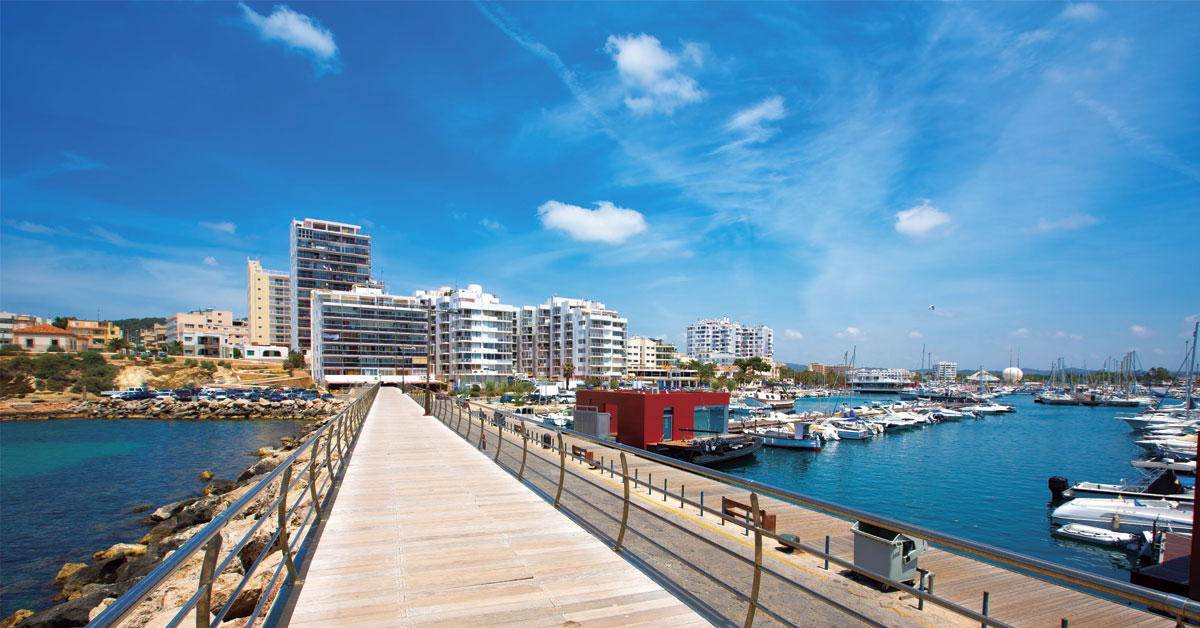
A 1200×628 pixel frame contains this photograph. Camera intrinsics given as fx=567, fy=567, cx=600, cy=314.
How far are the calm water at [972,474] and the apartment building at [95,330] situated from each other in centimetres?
13717

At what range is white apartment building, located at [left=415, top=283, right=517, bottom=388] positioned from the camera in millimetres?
93875

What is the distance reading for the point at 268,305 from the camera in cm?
11875

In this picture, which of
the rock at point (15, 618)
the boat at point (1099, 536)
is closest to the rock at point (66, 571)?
the rock at point (15, 618)

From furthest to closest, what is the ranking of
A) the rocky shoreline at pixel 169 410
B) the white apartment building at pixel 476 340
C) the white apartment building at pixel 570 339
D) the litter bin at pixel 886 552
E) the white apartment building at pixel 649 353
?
the white apartment building at pixel 649 353, the white apartment building at pixel 570 339, the white apartment building at pixel 476 340, the rocky shoreline at pixel 169 410, the litter bin at pixel 886 552

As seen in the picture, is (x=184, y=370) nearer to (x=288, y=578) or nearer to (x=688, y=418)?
(x=688, y=418)

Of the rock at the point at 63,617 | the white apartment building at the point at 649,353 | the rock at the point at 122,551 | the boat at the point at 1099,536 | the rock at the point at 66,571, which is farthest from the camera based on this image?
the white apartment building at the point at 649,353

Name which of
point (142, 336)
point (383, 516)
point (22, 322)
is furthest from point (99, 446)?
point (142, 336)

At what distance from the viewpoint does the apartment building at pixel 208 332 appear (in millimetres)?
111688

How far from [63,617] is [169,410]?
62.9 meters

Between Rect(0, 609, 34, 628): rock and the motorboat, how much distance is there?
37617 millimetres

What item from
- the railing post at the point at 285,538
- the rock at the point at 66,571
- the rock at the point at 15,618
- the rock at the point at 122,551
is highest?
the railing post at the point at 285,538

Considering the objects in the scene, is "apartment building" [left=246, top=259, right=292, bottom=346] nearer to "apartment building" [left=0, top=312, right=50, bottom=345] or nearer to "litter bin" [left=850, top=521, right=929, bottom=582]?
"apartment building" [left=0, top=312, right=50, bottom=345]

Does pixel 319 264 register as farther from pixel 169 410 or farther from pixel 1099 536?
pixel 1099 536

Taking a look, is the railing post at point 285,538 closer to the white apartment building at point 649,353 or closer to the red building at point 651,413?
the red building at point 651,413
